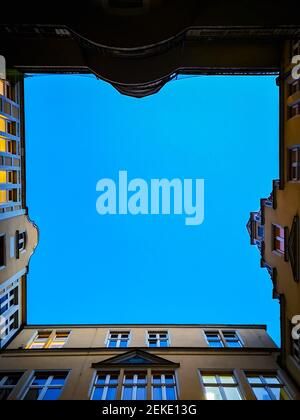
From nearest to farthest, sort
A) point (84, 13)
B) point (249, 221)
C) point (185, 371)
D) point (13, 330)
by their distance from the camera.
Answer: point (84, 13) → point (185, 371) → point (13, 330) → point (249, 221)

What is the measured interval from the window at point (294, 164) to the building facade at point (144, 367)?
423 inches

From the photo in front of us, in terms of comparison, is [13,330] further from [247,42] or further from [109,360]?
[247,42]

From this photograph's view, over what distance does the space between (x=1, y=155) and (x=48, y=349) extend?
1234cm

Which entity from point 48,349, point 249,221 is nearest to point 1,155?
point 48,349

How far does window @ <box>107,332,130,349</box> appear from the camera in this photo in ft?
78.4

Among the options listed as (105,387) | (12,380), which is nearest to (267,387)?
(105,387)

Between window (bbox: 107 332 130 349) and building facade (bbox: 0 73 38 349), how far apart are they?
6.88 metres

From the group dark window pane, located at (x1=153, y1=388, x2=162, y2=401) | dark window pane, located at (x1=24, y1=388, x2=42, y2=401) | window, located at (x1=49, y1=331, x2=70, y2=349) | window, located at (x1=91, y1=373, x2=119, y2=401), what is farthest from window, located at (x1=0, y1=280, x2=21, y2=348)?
dark window pane, located at (x1=153, y1=388, x2=162, y2=401)

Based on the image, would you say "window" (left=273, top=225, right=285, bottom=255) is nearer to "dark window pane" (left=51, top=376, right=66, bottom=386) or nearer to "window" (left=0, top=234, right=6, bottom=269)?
"dark window pane" (left=51, top=376, right=66, bottom=386)

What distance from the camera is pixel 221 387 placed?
18031mm

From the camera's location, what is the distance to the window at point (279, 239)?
21766mm

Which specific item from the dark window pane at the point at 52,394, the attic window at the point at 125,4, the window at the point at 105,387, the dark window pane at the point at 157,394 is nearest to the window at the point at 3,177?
the attic window at the point at 125,4

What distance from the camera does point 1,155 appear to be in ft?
69.9

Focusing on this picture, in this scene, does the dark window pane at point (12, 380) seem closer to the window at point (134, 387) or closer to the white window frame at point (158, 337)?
the window at point (134, 387)
